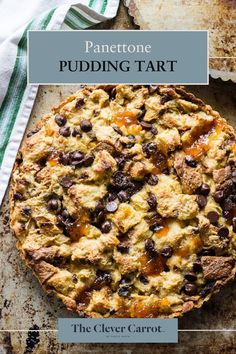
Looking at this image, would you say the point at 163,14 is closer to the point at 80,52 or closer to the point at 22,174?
the point at 80,52

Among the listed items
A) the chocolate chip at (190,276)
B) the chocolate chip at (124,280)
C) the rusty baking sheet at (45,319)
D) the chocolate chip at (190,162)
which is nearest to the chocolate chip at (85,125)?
the chocolate chip at (190,162)

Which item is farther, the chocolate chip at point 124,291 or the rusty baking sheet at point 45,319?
the rusty baking sheet at point 45,319

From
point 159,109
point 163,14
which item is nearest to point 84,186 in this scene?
point 159,109

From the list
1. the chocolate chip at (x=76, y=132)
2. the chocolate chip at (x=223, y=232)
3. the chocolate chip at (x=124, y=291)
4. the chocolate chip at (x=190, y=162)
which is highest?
the chocolate chip at (x=76, y=132)

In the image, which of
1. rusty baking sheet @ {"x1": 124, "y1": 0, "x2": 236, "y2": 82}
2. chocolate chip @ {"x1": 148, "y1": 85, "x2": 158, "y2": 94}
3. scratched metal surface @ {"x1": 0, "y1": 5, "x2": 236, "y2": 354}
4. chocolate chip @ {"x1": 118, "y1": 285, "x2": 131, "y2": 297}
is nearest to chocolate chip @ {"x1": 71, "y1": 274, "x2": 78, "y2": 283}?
chocolate chip @ {"x1": 118, "y1": 285, "x2": 131, "y2": 297}

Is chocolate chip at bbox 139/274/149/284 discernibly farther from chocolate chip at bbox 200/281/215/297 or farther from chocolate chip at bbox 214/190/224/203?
chocolate chip at bbox 214/190/224/203

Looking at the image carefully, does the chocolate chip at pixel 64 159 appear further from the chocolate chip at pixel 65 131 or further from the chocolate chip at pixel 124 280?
the chocolate chip at pixel 124 280

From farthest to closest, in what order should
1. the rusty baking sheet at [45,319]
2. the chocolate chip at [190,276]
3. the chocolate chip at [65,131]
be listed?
the rusty baking sheet at [45,319] < the chocolate chip at [65,131] < the chocolate chip at [190,276]

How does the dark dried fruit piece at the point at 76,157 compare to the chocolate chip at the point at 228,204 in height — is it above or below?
above
